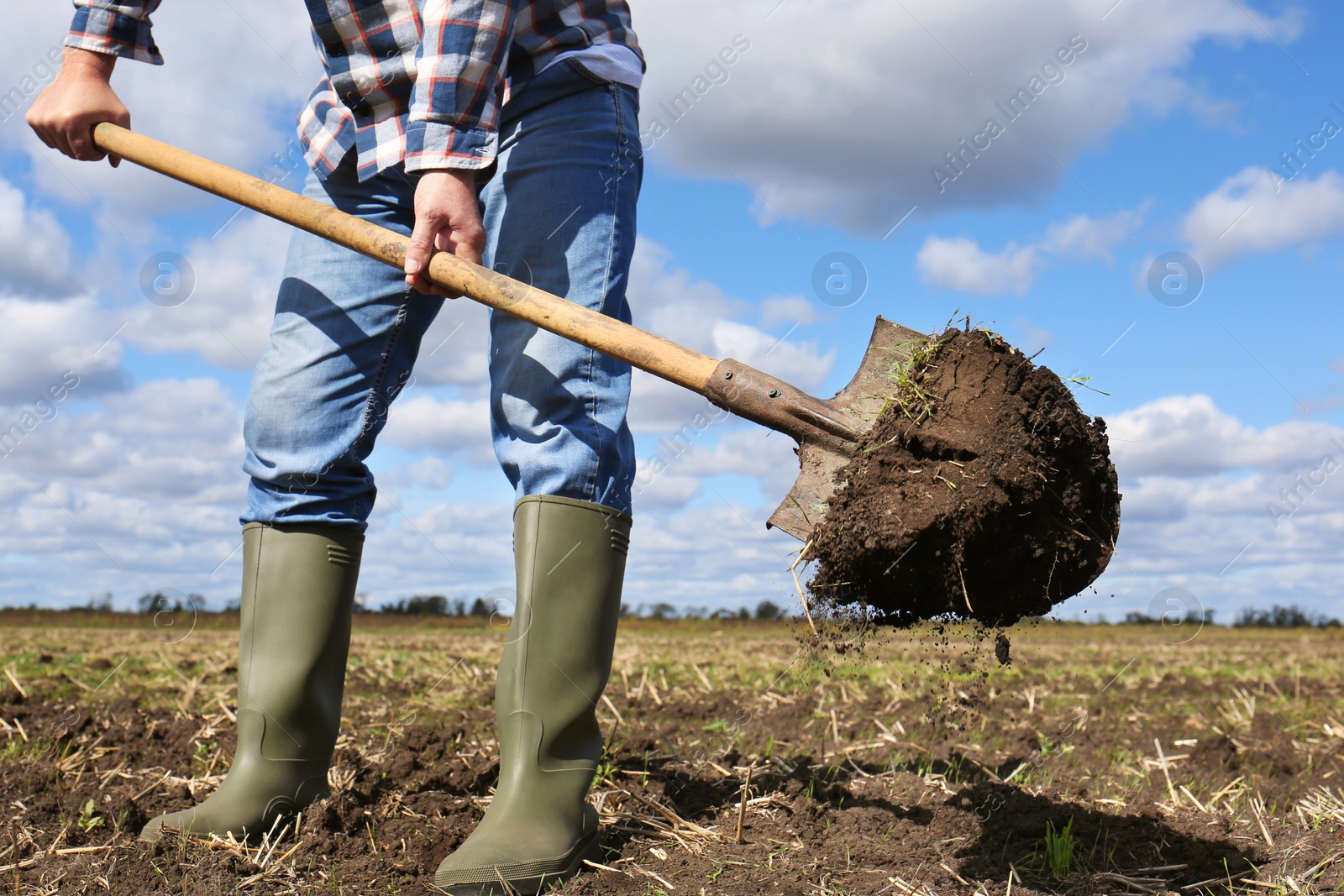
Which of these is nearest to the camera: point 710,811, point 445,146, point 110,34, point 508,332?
point 445,146

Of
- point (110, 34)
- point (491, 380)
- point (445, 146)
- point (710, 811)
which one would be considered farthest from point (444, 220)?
point (710, 811)

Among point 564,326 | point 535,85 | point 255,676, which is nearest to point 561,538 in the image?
point 564,326

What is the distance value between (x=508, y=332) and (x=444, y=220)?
32 cm

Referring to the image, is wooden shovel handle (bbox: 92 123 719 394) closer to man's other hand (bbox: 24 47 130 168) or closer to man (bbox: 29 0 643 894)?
man (bbox: 29 0 643 894)

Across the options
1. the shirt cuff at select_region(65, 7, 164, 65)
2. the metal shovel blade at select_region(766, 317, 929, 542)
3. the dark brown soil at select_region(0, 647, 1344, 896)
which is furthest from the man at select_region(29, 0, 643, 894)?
the shirt cuff at select_region(65, 7, 164, 65)

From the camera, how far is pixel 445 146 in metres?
2.23

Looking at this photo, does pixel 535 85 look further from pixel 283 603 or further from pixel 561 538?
pixel 283 603

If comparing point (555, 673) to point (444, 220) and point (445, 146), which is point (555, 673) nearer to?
point (444, 220)

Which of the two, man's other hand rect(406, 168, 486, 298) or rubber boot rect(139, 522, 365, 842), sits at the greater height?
man's other hand rect(406, 168, 486, 298)

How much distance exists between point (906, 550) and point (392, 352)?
151cm

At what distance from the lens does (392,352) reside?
8.59 feet

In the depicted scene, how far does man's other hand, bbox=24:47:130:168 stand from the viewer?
9.75 feet

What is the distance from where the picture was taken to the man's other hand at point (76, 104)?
2971 millimetres

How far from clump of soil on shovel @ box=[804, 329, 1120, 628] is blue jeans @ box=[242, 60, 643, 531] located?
2.09 ft
